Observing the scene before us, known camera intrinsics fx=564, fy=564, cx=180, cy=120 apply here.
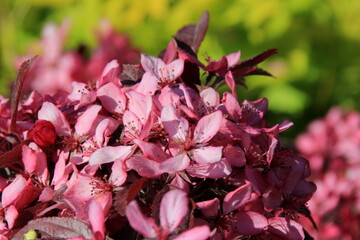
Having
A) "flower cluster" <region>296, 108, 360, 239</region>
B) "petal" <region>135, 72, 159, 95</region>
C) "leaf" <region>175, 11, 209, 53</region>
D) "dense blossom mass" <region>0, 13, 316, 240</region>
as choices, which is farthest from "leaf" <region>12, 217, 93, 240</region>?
"flower cluster" <region>296, 108, 360, 239</region>

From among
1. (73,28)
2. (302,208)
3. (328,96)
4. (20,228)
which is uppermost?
(20,228)

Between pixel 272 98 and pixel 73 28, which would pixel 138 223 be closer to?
pixel 272 98

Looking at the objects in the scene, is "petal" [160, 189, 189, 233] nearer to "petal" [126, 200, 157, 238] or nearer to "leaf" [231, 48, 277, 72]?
"petal" [126, 200, 157, 238]

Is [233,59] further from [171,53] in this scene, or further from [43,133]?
[43,133]

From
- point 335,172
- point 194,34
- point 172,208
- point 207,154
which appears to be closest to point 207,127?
point 207,154

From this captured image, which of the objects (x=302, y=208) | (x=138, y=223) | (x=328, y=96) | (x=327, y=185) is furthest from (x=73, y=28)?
(x=138, y=223)

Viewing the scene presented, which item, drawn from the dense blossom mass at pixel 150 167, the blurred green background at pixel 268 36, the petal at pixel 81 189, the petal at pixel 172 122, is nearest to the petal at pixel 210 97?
the dense blossom mass at pixel 150 167
